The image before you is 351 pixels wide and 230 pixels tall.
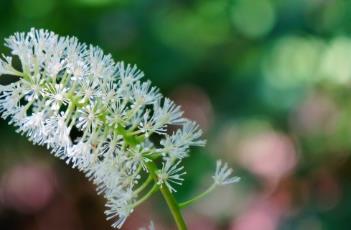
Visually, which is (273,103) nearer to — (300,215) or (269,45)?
(269,45)

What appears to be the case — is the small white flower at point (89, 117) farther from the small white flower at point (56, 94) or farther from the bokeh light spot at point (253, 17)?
the bokeh light spot at point (253, 17)

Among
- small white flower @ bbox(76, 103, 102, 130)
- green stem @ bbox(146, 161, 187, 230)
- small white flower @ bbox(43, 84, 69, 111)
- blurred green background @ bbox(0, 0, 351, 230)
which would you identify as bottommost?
blurred green background @ bbox(0, 0, 351, 230)

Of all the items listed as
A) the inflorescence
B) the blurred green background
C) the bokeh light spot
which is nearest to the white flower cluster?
the inflorescence

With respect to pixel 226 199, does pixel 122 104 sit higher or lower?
higher

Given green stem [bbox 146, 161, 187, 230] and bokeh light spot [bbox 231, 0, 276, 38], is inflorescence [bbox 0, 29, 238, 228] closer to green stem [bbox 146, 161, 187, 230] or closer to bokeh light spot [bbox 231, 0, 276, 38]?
green stem [bbox 146, 161, 187, 230]

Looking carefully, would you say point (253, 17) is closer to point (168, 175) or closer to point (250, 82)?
point (250, 82)

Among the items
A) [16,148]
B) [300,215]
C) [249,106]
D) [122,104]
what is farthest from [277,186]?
[122,104]
